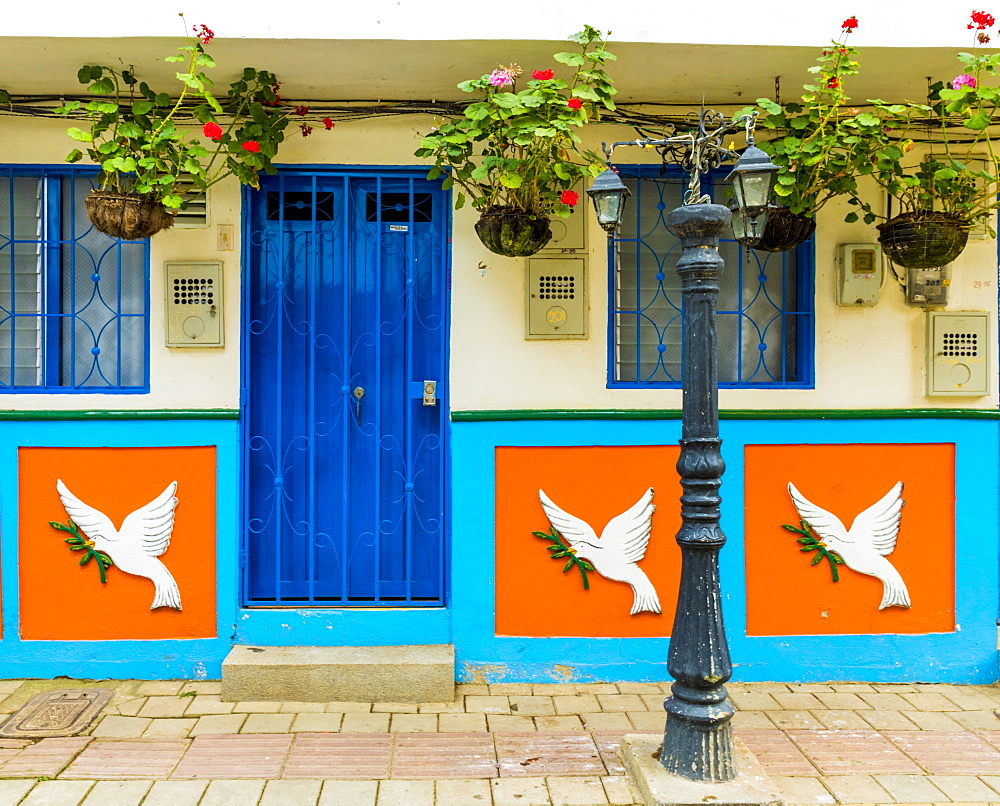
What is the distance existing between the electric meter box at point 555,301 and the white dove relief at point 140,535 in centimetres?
Answer: 222

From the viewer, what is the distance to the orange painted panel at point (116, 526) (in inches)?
189

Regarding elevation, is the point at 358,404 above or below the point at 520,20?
below

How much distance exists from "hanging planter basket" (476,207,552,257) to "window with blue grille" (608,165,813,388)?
2.19ft

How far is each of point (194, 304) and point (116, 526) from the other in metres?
1.31

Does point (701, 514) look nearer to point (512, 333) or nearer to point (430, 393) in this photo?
point (512, 333)

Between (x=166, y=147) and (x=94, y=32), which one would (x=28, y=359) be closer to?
(x=166, y=147)

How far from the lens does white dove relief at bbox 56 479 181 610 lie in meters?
4.79

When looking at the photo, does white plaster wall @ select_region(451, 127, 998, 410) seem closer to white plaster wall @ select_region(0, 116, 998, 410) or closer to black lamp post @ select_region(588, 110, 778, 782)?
white plaster wall @ select_region(0, 116, 998, 410)

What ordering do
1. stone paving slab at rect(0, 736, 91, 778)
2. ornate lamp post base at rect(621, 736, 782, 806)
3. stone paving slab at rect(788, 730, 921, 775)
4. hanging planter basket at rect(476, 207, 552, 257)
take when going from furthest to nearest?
hanging planter basket at rect(476, 207, 552, 257) < stone paving slab at rect(788, 730, 921, 775) < stone paving slab at rect(0, 736, 91, 778) < ornate lamp post base at rect(621, 736, 782, 806)

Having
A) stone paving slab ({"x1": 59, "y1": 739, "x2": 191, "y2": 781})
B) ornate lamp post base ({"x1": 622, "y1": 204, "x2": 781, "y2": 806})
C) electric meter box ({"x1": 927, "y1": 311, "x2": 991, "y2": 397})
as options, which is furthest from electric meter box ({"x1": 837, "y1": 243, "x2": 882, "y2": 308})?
stone paving slab ({"x1": 59, "y1": 739, "x2": 191, "y2": 781})

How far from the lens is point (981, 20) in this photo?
408cm

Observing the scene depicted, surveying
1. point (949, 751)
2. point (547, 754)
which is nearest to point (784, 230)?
point (949, 751)

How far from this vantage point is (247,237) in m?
4.88

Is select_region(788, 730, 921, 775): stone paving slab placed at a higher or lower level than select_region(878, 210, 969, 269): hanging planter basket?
lower
